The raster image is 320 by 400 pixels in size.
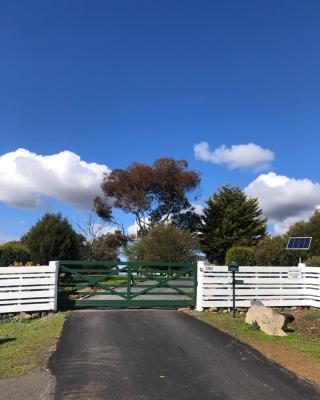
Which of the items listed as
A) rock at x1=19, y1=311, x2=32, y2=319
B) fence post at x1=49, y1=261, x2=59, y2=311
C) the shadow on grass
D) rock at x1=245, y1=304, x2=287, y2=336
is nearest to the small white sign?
rock at x1=245, y1=304, x2=287, y2=336

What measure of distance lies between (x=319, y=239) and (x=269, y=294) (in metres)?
29.9

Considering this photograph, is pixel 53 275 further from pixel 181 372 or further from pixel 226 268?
pixel 181 372


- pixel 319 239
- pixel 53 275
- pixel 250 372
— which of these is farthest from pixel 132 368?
pixel 319 239

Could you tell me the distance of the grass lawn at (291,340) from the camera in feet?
31.3

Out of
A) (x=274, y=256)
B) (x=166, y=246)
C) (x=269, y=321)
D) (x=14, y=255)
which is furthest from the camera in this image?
(x=166, y=246)

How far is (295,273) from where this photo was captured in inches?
729

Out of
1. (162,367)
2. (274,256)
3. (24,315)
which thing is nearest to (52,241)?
(274,256)

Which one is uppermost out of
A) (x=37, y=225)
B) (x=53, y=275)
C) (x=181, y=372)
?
(x=37, y=225)

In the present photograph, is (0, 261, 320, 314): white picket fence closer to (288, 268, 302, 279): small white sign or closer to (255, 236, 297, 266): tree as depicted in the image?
(288, 268, 302, 279): small white sign

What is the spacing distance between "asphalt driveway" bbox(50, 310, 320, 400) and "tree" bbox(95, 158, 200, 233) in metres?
41.6

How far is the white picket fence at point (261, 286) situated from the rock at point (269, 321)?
128 inches

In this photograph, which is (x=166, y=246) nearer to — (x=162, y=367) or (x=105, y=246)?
(x=105, y=246)

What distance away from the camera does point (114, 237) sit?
55344 millimetres

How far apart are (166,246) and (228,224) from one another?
595 inches
